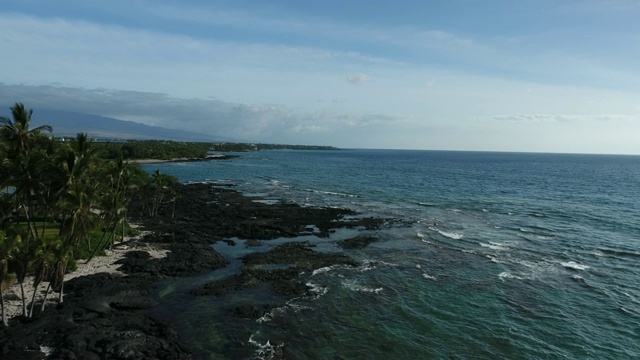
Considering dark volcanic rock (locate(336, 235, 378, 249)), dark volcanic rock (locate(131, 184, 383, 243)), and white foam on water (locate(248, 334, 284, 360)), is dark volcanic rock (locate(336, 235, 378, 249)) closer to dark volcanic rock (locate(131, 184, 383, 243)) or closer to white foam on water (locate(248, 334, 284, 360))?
dark volcanic rock (locate(131, 184, 383, 243))

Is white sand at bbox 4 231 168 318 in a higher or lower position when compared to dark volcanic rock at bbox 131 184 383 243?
lower

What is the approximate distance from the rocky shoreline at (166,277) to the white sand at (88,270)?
0.84 m

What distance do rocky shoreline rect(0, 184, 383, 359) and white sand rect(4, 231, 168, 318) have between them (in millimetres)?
842

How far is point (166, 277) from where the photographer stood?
41.1 metres

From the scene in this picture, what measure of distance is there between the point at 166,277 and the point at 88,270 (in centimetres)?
771

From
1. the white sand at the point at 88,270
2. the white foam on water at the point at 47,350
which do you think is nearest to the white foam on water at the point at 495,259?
the white sand at the point at 88,270

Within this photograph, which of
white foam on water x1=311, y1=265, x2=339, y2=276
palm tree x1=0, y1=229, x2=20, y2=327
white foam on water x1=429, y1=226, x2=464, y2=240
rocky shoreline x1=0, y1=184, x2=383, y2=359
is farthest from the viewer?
Result: white foam on water x1=429, y1=226, x2=464, y2=240

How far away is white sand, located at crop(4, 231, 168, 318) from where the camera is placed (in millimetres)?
31716

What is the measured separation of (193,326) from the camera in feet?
102

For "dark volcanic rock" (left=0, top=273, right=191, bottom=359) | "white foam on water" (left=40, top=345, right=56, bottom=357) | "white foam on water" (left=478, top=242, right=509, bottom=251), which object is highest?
"white foam on water" (left=478, top=242, right=509, bottom=251)

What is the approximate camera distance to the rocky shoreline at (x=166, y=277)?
88.1ft

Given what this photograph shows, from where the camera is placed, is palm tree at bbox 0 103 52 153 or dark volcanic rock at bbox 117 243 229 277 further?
dark volcanic rock at bbox 117 243 229 277

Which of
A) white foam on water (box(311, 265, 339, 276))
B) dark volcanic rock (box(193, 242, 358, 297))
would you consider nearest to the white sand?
dark volcanic rock (box(193, 242, 358, 297))

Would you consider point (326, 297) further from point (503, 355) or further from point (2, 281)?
point (2, 281)
